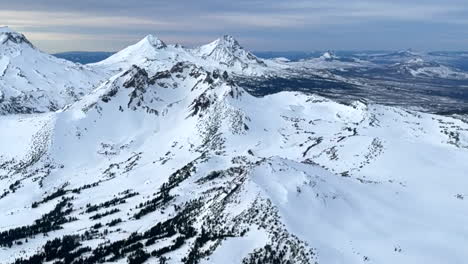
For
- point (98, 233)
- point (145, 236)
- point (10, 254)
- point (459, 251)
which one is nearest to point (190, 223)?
point (145, 236)

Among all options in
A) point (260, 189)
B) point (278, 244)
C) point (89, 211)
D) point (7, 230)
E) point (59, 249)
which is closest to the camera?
point (278, 244)

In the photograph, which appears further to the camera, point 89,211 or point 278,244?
point 89,211

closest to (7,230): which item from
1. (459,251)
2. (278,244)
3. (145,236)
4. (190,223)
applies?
(145,236)

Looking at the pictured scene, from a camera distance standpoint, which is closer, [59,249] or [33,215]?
[59,249]

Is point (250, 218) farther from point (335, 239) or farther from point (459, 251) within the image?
point (459, 251)

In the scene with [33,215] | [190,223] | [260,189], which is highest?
[260,189]

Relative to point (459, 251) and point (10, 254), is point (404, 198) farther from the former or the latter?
point (10, 254)

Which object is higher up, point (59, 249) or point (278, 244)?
point (278, 244)

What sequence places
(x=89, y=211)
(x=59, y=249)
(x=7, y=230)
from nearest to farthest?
(x=59, y=249) < (x=7, y=230) < (x=89, y=211)

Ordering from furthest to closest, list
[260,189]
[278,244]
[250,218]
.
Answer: [260,189] → [250,218] → [278,244]
